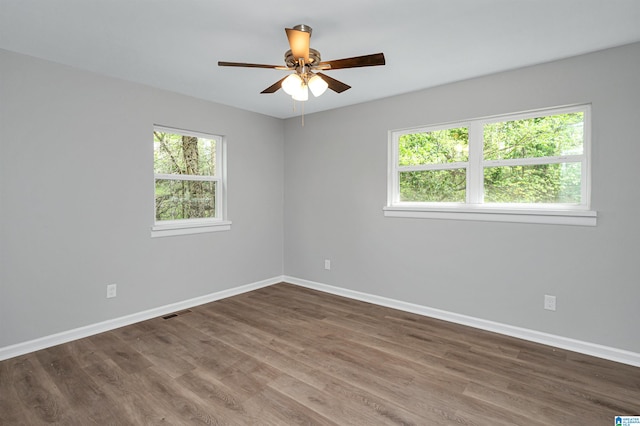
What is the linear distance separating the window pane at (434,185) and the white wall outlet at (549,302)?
1.14m

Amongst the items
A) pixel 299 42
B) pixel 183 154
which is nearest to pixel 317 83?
pixel 299 42

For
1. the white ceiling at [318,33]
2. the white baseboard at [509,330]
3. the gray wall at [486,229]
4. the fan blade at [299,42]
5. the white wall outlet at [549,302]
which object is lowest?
the white baseboard at [509,330]

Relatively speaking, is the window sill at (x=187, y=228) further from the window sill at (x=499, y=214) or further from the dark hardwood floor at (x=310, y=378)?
the window sill at (x=499, y=214)

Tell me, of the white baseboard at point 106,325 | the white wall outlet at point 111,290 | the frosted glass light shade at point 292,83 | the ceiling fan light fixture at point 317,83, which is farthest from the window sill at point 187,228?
the ceiling fan light fixture at point 317,83

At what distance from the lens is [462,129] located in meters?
3.44

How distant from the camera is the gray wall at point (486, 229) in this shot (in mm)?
2596

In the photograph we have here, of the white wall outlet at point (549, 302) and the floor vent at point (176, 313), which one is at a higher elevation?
the white wall outlet at point (549, 302)

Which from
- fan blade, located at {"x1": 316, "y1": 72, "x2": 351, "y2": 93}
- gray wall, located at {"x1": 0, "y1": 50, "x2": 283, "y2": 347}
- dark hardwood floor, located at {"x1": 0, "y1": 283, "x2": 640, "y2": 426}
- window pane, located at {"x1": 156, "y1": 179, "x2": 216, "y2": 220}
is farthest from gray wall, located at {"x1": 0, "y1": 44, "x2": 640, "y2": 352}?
fan blade, located at {"x1": 316, "y1": 72, "x2": 351, "y2": 93}

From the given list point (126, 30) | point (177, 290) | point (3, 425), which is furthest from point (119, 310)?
point (126, 30)

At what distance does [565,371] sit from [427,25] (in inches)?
105

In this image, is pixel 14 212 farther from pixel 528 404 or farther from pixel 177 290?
pixel 528 404

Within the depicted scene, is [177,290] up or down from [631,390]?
up

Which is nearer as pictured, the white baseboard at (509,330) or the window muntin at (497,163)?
the white baseboard at (509,330)

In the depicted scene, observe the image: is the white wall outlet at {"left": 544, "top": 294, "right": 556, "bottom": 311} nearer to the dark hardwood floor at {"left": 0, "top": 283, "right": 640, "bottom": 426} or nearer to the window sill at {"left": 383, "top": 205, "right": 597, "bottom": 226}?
the dark hardwood floor at {"left": 0, "top": 283, "right": 640, "bottom": 426}
